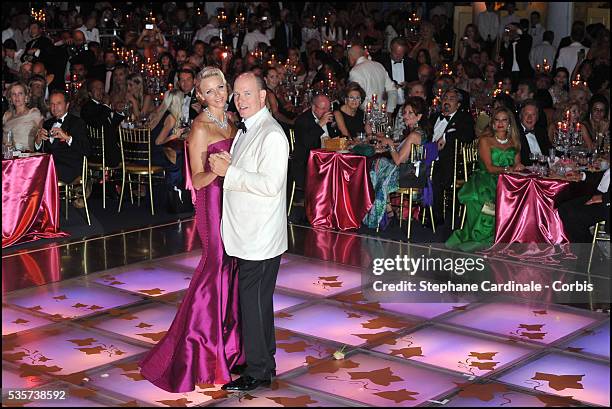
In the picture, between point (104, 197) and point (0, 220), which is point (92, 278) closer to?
point (0, 220)

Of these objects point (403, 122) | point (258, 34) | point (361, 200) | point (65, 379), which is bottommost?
point (65, 379)

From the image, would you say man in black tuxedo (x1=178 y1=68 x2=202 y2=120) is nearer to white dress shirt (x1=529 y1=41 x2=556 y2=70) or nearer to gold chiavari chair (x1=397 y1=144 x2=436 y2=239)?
gold chiavari chair (x1=397 y1=144 x2=436 y2=239)

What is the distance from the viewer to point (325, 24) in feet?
56.5

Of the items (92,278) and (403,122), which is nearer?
(92,278)

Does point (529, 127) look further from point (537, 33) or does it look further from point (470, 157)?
point (537, 33)

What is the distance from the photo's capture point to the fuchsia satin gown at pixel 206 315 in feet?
18.9

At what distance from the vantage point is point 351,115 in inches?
406

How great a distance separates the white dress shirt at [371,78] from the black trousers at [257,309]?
21.1 feet

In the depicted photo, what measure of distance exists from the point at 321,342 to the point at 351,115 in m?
3.98

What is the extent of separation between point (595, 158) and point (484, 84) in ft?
12.1

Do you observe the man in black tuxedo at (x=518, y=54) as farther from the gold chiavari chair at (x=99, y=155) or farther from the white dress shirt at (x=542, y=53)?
the gold chiavari chair at (x=99, y=155)

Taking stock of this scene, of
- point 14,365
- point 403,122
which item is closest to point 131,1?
point 403,122

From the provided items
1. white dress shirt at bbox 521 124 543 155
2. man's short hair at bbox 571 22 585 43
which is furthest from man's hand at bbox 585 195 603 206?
man's short hair at bbox 571 22 585 43

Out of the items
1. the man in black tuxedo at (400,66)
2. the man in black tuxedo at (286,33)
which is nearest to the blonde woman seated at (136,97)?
the man in black tuxedo at (400,66)
